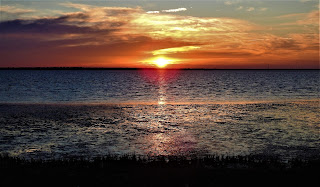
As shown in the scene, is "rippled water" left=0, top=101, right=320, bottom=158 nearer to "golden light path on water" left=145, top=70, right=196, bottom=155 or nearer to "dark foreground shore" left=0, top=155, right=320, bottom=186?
"golden light path on water" left=145, top=70, right=196, bottom=155

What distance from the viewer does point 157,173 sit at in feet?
41.0

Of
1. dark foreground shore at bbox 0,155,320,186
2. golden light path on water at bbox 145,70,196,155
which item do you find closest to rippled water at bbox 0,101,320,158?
golden light path on water at bbox 145,70,196,155

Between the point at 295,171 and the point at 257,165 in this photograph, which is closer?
the point at 295,171

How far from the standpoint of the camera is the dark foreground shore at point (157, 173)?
11.4 meters

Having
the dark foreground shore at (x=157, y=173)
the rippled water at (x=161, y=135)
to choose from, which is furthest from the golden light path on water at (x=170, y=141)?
the dark foreground shore at (x=157, y=173)

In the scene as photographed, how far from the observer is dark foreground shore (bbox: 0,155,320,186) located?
37.3 ft

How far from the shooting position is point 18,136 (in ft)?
69.7

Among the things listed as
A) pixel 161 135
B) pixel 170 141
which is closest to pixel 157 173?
pixel 170 141

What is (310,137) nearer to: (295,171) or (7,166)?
(295,171)

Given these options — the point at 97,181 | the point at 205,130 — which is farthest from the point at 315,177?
the point at 205,130

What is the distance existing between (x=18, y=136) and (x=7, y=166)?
28.5 ft

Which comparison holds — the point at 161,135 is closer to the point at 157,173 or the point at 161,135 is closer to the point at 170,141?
the point at 170,141

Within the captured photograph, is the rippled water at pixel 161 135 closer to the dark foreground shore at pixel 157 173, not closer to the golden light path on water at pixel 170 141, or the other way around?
the golden light path on water at pixel 170 141

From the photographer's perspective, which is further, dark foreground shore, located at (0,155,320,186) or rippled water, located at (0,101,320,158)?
rippled water, located at (0,101,320,158)
